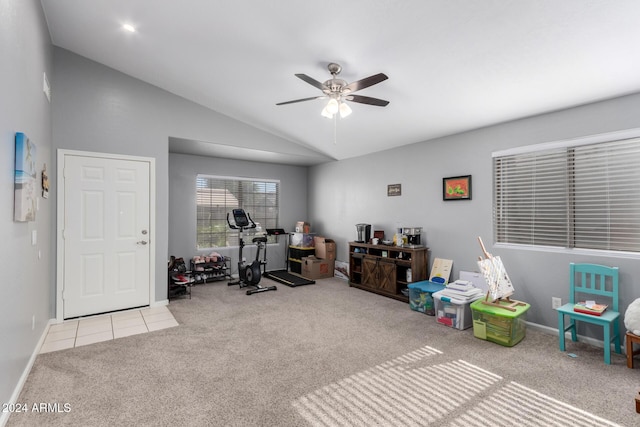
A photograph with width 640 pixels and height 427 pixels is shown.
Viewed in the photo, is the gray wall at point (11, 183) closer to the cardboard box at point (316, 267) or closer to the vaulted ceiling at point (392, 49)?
the vaulted ceiling at point (392, 49)

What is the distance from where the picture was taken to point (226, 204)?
647cm

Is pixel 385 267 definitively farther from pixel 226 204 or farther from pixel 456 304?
pixel 226 204

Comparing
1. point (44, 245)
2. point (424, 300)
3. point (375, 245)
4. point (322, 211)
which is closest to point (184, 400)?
point (44, 245)

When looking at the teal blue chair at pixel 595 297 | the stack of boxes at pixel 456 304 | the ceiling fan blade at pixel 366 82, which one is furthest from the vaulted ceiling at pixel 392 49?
the stack of boxes at pixel 456 304

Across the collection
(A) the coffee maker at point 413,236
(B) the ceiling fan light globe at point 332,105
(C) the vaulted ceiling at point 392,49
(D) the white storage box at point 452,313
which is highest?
(C) the vaulted ceiling at point 392,49

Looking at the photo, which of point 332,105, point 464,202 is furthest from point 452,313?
point 332,105

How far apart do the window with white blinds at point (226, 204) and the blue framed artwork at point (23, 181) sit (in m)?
3.58

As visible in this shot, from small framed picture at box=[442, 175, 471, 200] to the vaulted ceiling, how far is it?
0.67 meters

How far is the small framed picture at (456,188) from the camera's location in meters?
4.27

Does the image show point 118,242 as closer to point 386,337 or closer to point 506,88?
point 386,337

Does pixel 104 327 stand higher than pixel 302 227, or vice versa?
pixel 302 227

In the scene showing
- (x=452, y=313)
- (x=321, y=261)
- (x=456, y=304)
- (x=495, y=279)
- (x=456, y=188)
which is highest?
(x=456, y=188)

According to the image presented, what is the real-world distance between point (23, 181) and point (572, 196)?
501 centimetres

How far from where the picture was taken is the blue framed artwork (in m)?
2.22
